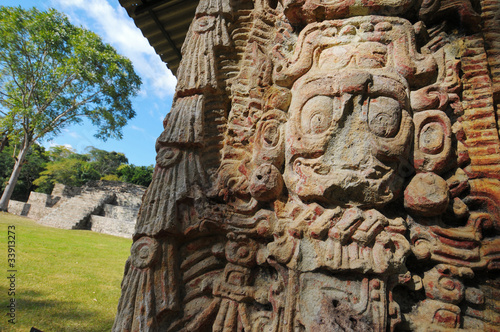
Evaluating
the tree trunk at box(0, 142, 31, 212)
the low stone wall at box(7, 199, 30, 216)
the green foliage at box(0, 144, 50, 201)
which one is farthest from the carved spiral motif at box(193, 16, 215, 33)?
the green foliage at box(0, 144, 50, 201)

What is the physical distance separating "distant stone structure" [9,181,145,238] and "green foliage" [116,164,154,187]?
7.65 m

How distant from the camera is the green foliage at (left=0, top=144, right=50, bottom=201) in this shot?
69.7 ft

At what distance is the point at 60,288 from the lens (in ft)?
15.0

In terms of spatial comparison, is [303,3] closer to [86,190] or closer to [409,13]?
[409,13]

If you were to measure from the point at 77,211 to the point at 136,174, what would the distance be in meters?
13.1

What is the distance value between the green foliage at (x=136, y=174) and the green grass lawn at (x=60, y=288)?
63.0 ft

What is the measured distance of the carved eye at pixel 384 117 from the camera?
158cm

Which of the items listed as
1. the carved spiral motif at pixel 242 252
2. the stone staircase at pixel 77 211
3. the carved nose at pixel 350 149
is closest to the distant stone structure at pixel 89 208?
the stone staircase at pixel 77 211

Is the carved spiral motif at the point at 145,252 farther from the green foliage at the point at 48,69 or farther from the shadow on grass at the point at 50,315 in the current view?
the green foliage at the point at 48,69

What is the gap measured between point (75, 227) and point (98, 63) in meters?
7.52

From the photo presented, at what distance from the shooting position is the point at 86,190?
655 inches

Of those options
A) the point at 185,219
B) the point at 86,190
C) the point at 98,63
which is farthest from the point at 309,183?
the point at 86,190

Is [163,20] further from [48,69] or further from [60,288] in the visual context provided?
[48,69]

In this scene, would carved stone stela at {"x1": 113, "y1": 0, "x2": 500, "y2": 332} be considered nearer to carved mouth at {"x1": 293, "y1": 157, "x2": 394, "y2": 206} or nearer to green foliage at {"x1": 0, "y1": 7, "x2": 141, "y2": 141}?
carved mouth at {"x1": 293, "y1": 157, "x2": 394, "y2": 206}
